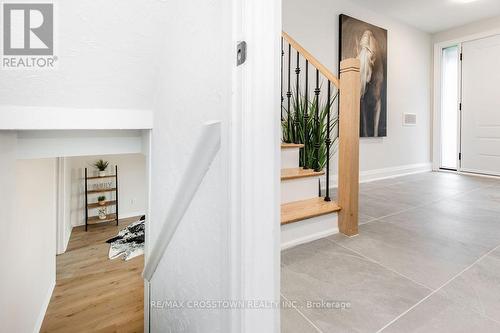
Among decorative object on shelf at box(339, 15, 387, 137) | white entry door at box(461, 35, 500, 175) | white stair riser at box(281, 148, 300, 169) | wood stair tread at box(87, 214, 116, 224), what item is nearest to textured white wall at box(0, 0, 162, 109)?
white stair riser at box(281, 148, 300, 169)

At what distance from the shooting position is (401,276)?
1.38 m

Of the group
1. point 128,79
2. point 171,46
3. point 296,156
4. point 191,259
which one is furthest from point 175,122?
point 296,156

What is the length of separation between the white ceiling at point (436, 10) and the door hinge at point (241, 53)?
12.8 feet

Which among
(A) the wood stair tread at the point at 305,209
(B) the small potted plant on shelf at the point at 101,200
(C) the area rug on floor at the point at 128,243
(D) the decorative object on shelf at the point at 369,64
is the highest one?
(D) the decorative object on shelf at the point at 369,64

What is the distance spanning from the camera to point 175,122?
1.13 metres

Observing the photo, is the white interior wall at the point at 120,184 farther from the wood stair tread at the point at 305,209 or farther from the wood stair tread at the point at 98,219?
the wood stair tread at the point at 305,209

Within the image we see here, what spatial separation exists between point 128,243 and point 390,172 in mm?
4198

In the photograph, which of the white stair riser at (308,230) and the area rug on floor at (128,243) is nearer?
the white stair riser at (308,230)

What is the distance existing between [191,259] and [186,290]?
0.54ft

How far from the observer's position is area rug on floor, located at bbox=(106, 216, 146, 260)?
11.7 ft

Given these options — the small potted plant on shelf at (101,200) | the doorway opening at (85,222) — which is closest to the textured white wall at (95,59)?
the doorway opening at (85,222)

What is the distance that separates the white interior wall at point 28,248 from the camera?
1491mm

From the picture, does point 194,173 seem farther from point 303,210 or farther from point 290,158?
point 290,158

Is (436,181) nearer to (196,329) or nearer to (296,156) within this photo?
(296,156)
